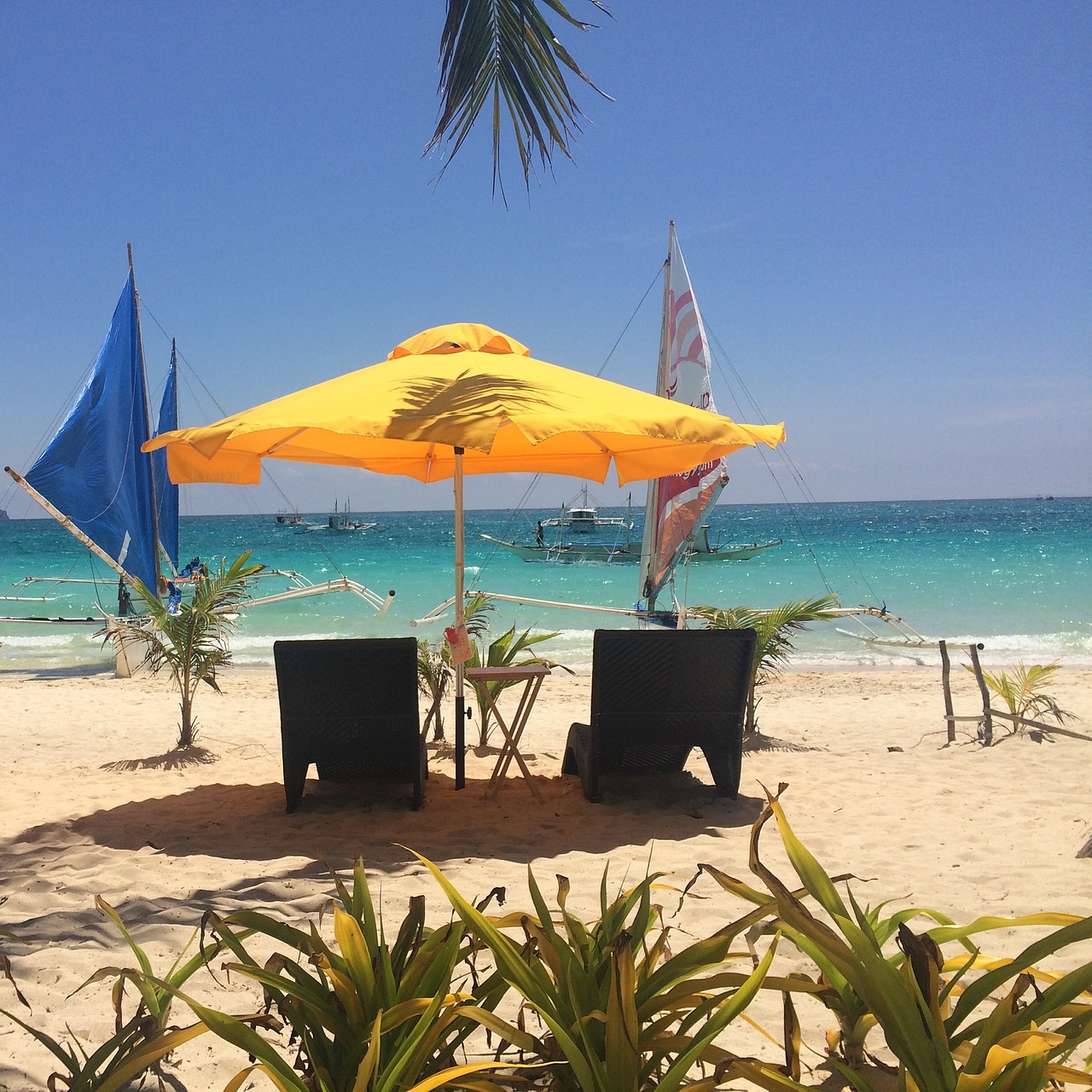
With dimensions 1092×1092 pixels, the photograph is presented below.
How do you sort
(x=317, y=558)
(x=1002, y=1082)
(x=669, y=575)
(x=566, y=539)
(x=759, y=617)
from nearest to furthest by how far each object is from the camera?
(x=1002, y=1082) → (x=759, y=617) → (x=669, y=575) → (x=317, y=558) → (x=566, y=539)

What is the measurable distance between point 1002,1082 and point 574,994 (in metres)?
0.59

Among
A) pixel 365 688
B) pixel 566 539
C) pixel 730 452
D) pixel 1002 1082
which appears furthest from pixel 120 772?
pixel 566 539

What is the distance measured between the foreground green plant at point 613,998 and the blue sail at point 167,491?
1403cm

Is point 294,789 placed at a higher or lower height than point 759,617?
lower

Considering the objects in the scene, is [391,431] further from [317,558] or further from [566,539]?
[566,539]

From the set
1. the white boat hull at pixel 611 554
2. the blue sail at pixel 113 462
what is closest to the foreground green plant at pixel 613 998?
the blue sail at pixel 113 462

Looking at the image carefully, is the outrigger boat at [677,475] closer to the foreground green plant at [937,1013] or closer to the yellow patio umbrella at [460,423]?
the yellow patio umbrella at [460,423]

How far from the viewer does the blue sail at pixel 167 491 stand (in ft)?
48.4

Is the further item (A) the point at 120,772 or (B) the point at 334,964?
(A) the point at 120,772

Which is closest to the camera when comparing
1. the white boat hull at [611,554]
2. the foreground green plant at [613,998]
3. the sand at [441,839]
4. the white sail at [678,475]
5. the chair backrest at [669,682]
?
the foreground green plant at [613,998]

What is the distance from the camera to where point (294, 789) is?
12.3 ft

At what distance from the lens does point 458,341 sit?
3.99 meters

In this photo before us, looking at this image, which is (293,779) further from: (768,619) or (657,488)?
(657,488)

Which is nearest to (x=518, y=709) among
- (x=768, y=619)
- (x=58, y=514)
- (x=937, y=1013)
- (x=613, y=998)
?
(x=768, y=619)
